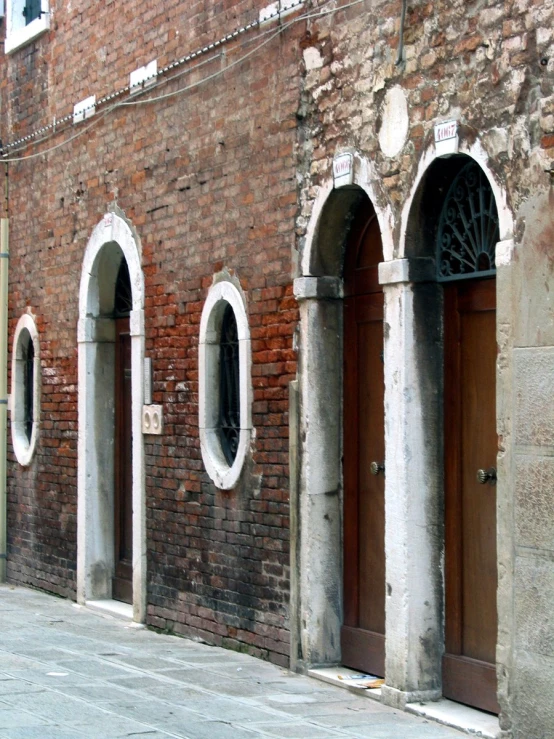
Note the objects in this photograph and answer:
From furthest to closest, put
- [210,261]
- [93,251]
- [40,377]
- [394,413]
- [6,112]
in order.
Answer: [6,112] < [40,377] < [93,251] < [210,261] < [394,413]

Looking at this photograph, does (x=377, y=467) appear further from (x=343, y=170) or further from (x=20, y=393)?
(x=20, y=393)

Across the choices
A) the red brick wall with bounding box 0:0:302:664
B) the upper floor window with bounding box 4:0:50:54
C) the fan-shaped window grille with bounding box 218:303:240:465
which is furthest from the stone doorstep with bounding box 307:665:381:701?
the upper floor window with bounding box 4:0:50:54

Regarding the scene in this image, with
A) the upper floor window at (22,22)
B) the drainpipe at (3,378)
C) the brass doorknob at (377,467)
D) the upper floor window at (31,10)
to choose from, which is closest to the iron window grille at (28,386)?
the drainpipe at (3,378)

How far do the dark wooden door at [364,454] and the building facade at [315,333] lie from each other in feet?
0.06

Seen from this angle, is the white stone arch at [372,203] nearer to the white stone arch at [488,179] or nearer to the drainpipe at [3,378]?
the white stone arch at [488,179]

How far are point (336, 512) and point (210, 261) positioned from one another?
2113 mm

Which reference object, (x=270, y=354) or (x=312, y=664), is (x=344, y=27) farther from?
(x=312, y=664)

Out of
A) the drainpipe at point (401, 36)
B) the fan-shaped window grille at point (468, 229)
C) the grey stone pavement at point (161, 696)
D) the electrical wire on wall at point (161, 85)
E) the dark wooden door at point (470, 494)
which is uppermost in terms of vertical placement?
the electrical wire on wall at point (161, 85)

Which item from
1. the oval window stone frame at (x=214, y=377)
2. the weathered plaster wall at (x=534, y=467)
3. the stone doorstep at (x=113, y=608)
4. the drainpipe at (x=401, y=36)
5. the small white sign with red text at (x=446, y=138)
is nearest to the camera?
the weathered plaster wall at (x=534, y=467)

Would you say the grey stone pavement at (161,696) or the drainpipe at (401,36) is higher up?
the drainpipe at (401,36)

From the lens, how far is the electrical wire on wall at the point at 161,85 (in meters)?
8.77

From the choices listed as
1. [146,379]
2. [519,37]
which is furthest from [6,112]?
[519,37]

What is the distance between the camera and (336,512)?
8469 millimetres

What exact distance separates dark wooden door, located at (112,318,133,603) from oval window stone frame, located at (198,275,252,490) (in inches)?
74.0
